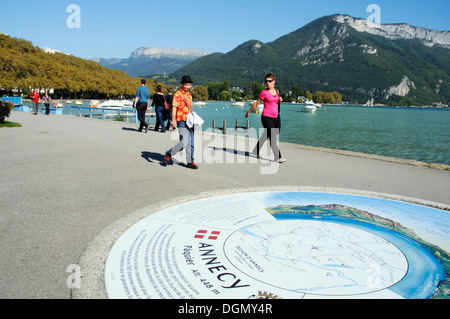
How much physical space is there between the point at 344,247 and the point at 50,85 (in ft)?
299

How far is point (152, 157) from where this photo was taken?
881 cm

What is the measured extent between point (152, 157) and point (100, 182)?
2.75m

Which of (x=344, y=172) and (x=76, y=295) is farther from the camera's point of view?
(x=344, y=172)

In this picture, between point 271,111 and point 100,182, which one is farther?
point 271,111

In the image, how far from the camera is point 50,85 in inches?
3169

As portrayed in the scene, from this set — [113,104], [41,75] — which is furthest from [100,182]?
[41,75]

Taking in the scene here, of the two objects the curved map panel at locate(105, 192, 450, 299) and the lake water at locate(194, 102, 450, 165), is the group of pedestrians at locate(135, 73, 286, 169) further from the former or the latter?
Result: the lake water at locate(194, 102, 450, 165)

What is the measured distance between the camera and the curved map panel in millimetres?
2676

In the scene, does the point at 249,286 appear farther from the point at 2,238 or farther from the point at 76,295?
the point at 2,238

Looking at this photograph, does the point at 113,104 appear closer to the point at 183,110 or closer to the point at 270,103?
the point at 270,103

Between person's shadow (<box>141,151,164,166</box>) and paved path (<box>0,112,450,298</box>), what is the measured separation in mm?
28

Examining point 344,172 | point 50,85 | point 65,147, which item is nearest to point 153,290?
point 344,172

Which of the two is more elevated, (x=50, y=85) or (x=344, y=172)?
(x=50, y=85)

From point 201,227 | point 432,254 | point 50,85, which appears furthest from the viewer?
point 50,85
